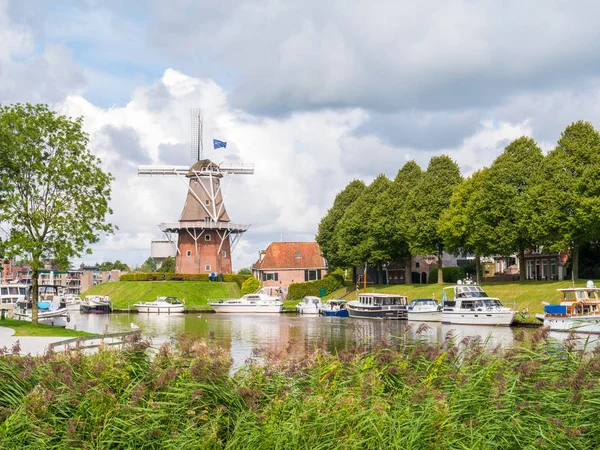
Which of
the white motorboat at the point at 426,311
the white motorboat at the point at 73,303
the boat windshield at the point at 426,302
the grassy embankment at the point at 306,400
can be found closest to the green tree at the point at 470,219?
the boat windshield at the point at 426,302

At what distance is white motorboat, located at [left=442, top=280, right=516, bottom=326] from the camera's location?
149 feet

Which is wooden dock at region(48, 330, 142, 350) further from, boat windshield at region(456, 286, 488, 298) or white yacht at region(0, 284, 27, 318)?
white yacht at region(0, 284, 27, 318)

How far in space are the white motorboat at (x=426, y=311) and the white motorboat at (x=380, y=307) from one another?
7.79 feet

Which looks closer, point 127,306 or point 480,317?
point 480,317

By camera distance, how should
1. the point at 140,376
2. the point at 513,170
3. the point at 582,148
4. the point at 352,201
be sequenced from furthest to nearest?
the point at 352,201 < the point at 513,170 < the point at 582,148 < the point at 140,376

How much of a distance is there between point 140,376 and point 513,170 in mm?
51762

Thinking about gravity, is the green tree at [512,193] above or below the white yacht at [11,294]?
above

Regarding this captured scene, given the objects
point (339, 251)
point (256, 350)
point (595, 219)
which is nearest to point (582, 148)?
point (595, 219)

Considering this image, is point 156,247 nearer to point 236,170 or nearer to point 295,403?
point 236,170

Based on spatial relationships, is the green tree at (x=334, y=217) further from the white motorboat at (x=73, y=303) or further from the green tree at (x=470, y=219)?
the white motorboat at (x=73, y=303)

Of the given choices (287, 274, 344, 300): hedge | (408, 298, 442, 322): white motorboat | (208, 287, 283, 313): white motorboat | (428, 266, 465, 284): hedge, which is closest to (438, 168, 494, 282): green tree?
(408, 298, 442, 322): white motorboat

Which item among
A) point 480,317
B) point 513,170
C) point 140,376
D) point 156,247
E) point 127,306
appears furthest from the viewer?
point 156,247

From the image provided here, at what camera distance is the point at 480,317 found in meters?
47.0

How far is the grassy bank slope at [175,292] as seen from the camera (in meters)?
76.7
